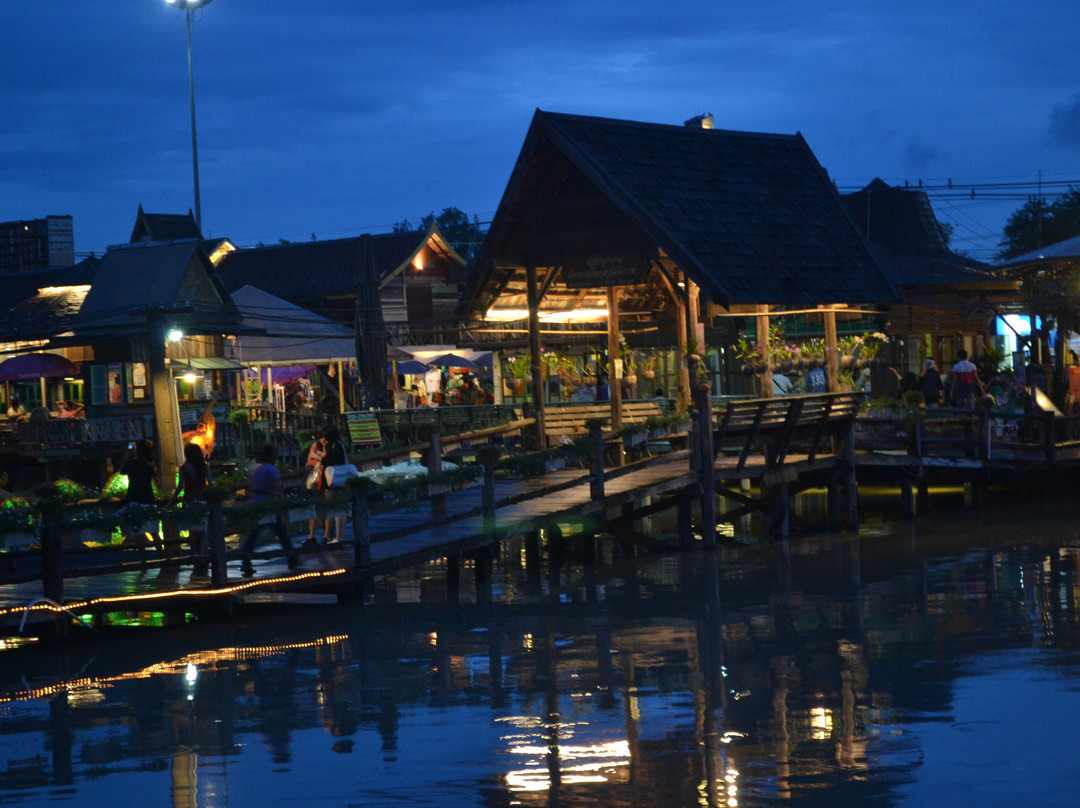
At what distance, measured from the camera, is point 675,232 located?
21703 millimetres

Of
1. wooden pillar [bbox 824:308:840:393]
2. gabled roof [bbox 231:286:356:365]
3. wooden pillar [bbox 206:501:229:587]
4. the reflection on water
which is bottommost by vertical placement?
the reflection on water

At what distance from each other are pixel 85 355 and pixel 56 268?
29.2 ft

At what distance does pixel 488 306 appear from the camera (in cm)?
2544

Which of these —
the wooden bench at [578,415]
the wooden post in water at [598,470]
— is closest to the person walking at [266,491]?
the wooden post in water at [598,470]

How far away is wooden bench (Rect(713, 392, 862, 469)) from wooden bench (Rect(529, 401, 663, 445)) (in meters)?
2.47

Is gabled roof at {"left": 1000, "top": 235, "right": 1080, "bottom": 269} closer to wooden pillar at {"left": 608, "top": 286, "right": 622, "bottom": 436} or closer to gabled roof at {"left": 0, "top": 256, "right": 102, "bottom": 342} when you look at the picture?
wooden pillar at {"left": 608, "top": 286, "right": 622, "bottom": 436}

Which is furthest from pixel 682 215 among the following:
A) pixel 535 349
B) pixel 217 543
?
pixel 217 543

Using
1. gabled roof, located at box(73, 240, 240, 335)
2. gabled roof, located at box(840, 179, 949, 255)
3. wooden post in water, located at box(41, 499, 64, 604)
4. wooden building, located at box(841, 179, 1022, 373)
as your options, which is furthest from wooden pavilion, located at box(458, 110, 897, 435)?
gabled roof, located at box(840, 179, 949, 255)

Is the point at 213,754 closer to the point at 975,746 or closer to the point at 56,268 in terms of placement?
the point at 975,746

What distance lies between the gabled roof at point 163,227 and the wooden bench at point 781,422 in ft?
119

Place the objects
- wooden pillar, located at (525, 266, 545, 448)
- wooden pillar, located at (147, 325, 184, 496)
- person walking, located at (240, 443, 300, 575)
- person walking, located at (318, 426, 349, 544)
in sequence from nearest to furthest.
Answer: person walking, located at (240, 443, 300, 575) < person walking, located at (318, 426, 349, 544) < wooden pillar, located at (525, 266, 545, 448) < wooden pillar, located at (147, 325, 184, 496)

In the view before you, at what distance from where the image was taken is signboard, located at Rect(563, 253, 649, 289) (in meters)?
22.6

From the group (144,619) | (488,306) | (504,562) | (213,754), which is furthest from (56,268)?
(213,754)

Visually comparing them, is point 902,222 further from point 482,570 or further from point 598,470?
point 482,570
